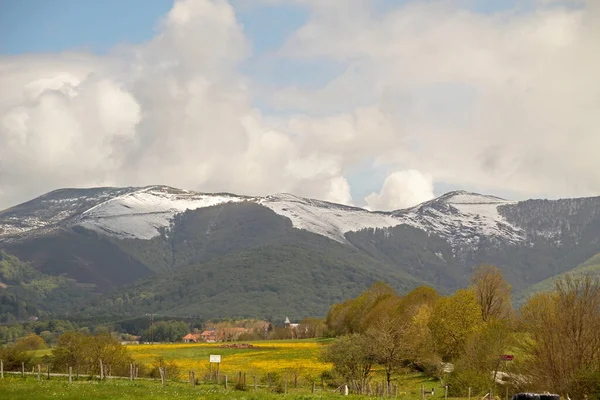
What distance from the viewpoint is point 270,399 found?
160 ft

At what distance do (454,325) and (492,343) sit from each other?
24655mm

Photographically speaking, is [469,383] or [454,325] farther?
[454,325]

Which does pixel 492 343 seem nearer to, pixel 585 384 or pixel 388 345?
pixel 388 345

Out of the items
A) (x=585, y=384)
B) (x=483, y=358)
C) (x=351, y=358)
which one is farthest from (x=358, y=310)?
(x=585, y=384)

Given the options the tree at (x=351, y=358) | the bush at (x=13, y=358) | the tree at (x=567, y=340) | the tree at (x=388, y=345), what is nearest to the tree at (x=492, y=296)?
the tree at (x=388, y=345)

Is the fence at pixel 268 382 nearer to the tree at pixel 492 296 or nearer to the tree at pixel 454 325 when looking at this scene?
the tree at pixel 454 325

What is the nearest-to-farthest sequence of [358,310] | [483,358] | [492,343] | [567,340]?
1. [567,340]
2. [483,358]
3. [492,343]
4. [358,310]

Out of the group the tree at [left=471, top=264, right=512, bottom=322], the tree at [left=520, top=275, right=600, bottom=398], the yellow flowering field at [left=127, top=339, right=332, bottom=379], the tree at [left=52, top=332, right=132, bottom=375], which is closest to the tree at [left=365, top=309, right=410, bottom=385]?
the yellow flowering field at [left=127, top=339, right=332, bottom=379]

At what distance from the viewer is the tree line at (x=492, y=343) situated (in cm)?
6606

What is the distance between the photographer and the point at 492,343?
282 ft

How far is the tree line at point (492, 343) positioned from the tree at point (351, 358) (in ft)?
0.35

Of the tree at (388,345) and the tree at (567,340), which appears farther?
the tree at (388,345)

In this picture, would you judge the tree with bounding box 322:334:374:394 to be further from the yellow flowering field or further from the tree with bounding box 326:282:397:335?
the tree with bounding box 326:282:397:335

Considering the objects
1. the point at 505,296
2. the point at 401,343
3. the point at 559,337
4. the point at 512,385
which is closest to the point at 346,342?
the point at 401,343
